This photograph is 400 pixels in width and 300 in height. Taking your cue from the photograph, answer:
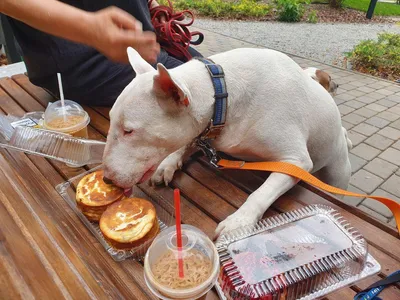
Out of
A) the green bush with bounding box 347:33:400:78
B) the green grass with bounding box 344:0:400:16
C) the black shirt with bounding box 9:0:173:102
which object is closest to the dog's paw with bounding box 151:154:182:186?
the black shirt with bounding box 9:0:173:102

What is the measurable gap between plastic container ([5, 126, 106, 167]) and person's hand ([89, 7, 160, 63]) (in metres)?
0.53

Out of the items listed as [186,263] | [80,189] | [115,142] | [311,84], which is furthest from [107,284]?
[311,84]

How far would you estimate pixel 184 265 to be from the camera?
42.2 inches

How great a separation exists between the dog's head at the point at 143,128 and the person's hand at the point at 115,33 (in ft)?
0.25

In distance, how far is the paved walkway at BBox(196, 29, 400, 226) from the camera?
3184mm

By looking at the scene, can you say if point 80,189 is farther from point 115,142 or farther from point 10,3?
point 10,3

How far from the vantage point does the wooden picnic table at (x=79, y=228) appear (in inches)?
47.9

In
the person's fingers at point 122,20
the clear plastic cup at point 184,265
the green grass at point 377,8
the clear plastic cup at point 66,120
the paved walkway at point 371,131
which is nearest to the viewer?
the clear plastic cup at point 184,265

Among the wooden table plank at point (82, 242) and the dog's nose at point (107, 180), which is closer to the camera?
the wooden table plank at point (82, 242)

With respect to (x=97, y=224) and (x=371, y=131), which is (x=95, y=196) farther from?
(x=371, y=131)

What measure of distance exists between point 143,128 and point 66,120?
0.69 metres

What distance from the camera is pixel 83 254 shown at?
135 cm

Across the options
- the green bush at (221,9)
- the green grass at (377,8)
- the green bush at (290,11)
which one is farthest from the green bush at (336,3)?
the green bush at (221,9)

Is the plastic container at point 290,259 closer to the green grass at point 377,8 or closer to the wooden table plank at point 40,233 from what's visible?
the wooden table plank at point 40,233
